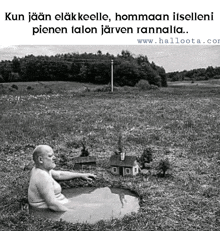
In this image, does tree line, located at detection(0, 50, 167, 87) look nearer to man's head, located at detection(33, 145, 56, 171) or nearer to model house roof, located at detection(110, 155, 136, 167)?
model house roof, located at detection(110, 155, 136, 167)

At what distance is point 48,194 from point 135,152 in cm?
576

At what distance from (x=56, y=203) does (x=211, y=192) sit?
339 centimetres

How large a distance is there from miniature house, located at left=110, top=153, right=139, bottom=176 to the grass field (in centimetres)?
21

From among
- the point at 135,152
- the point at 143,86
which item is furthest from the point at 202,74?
the point at 135,152

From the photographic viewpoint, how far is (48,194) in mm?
6469

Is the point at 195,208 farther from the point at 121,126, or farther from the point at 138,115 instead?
the point at 138,115

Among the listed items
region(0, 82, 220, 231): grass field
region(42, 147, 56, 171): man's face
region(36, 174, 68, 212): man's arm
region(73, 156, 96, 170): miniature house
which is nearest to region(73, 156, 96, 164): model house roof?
region(73, 156, 96, 170): miniature house

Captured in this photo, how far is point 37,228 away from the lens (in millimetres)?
5805

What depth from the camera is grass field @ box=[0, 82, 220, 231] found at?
20.4 feet

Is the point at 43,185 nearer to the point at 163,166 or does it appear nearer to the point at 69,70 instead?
the point at 163,166

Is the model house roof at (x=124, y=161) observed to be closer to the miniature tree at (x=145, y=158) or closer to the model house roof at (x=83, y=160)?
the miniature tree at (x=145, y=158)

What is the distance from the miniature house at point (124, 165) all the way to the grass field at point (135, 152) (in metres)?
0.21

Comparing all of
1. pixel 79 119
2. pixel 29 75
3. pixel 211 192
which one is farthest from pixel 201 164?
pixel 29 75

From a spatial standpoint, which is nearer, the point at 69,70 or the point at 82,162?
the point at 82,162
